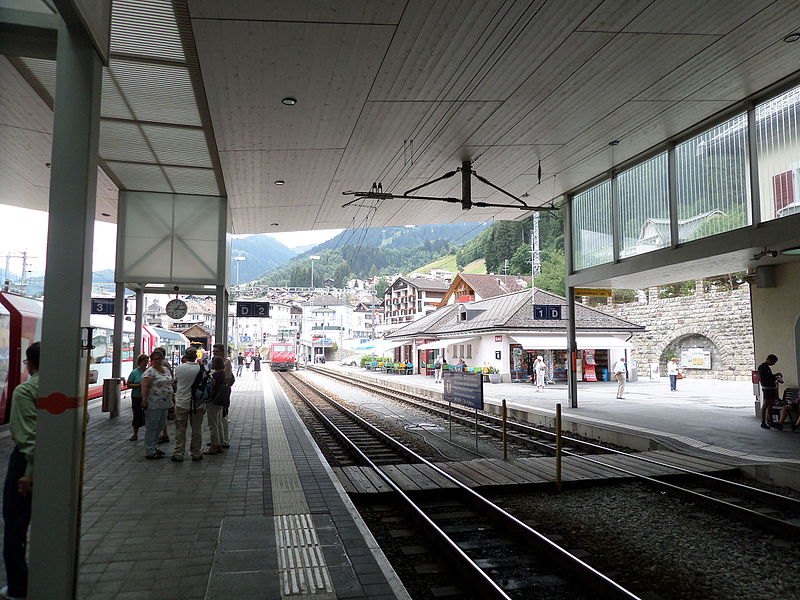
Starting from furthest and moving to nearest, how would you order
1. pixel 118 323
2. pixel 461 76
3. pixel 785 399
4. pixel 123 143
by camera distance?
pixel 118 323, pixel 785 399, pixel 123 143, pixel 461 76

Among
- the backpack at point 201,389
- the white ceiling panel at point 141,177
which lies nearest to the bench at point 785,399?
the backpack at point 201,389

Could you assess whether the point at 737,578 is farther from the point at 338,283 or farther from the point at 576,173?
the point at 338,283

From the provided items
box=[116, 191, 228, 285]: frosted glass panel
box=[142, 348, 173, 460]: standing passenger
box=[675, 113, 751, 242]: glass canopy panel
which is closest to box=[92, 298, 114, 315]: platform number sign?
box=[116, 191, 228, 285]: frosted glass panel

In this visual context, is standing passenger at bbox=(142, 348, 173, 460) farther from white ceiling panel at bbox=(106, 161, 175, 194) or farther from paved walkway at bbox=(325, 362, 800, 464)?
paved walkway at bbox=(325, 362, 800, 464)

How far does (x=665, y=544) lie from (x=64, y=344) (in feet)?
18.6

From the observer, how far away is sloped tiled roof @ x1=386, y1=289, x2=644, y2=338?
29531 millimetres

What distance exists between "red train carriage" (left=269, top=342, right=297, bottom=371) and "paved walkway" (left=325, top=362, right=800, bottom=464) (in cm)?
3091

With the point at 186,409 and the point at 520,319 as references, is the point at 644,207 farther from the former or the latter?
the point at 520,319

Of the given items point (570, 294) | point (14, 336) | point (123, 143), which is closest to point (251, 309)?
point (14, 336)

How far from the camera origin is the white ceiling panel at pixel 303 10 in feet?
22.4

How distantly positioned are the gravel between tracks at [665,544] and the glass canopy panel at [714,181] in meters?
6.39

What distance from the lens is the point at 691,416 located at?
46.0 feet

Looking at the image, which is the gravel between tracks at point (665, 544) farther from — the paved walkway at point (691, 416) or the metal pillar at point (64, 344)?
the metal pillar at point (64, 344)

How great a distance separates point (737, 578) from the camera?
4.88 metres
